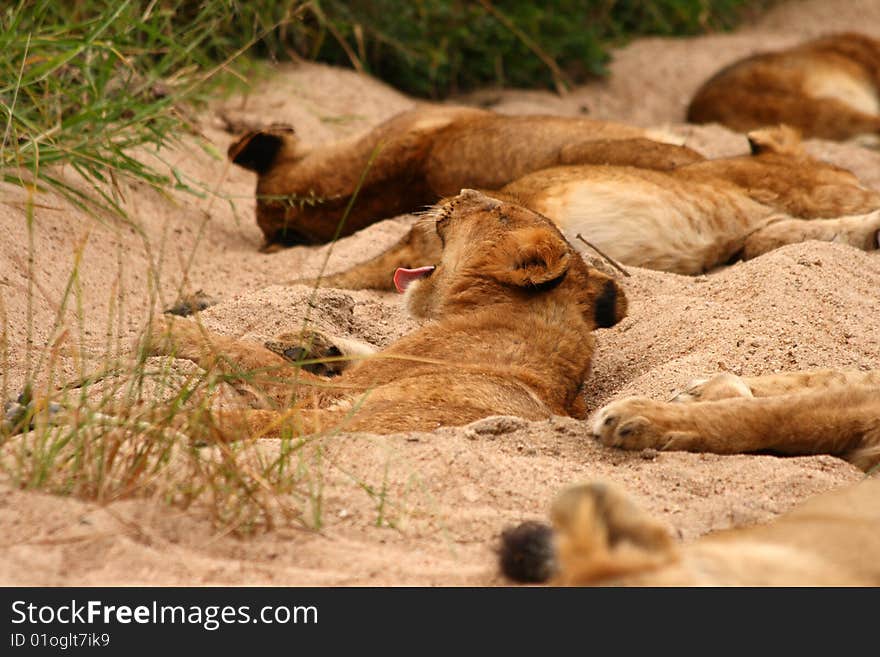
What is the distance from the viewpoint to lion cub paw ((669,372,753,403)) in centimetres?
392

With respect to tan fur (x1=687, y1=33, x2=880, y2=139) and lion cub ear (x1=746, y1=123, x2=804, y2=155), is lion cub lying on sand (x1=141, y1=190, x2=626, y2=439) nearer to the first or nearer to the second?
lion cub ear (x1=746, y1=123, x2=804, y2=155)

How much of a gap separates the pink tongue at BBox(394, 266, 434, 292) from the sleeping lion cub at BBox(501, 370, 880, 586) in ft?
4.07

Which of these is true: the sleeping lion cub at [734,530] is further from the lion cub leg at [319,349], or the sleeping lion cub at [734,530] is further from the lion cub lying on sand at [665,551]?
the lion cub leg at [319,349]

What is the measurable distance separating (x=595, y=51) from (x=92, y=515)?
319 inches

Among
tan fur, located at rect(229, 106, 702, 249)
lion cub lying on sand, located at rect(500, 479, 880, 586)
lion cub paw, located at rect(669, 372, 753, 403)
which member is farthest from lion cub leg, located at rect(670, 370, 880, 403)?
tan fur, located at rect(229, 106, 702, 249)

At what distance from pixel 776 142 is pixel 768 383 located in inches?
115

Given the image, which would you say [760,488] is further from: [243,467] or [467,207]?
[467,207]

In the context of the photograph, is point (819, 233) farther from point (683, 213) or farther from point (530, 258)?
point (530, 258)

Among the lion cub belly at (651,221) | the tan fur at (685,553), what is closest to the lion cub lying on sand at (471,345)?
the lion cub belly at (651,221)

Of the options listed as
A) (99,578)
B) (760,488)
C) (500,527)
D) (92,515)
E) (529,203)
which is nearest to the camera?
(99,578)

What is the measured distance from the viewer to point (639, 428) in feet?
11.9

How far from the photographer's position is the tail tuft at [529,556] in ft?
8.44
